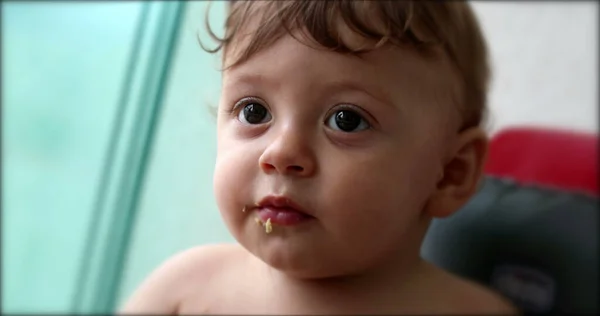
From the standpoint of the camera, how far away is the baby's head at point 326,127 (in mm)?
473

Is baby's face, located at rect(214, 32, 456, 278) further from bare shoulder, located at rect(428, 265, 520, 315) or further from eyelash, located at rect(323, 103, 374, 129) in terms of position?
bare shoulder, located at rect(428, 265, 520, 315)

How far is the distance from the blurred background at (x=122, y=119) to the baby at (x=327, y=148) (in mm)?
37

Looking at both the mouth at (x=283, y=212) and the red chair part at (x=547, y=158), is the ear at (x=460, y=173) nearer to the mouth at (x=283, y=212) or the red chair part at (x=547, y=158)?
the mouth at (x=283, y=212)

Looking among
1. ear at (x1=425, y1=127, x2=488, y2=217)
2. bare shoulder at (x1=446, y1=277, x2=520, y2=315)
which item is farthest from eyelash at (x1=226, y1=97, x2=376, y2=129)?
bare shoulder at (x1=446, y1=277, x2=520, y2=315)

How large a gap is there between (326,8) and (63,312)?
54 centimetres

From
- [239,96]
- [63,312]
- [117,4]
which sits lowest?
[63,312]

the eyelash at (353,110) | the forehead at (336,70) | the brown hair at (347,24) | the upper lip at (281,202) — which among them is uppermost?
the brown hair at (347,24)

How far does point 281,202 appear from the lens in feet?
1.54

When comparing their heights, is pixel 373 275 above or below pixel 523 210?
below

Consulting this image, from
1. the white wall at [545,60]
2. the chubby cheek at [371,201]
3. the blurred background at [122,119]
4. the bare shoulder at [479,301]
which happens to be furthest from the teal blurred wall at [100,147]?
the white wall at [545,60]

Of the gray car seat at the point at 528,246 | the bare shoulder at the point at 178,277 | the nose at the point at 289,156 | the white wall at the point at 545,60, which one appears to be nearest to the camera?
the nose at the point at 289,156

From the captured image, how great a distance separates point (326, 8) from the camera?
48 cm

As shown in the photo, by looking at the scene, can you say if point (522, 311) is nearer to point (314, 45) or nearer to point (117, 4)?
point (314, 45)

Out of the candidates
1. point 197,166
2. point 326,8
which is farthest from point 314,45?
point 197,166
